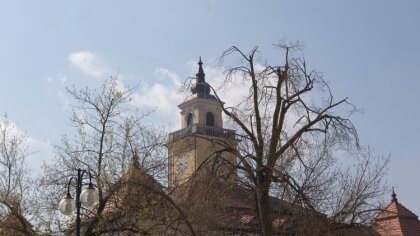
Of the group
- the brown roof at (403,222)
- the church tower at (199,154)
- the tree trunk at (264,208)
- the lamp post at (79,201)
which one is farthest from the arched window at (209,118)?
the tree trunk at (264,208)

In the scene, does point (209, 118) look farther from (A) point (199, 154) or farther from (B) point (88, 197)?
(B) point (88, 197)

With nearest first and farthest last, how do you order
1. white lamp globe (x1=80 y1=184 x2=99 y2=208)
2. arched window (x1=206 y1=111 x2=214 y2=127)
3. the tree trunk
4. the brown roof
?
the tree trunk, white lamp globe (x1=80 y1=184 x2=99 y2=208), the brown roof, arched window (x1=206 y1=111 x2=214 y2=127)

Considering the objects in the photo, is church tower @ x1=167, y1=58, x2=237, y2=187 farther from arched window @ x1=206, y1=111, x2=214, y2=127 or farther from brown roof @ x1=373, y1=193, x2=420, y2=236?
arched window @ x1=206, y1=111, x2=214, y2=127

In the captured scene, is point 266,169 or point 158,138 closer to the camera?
point 266,169

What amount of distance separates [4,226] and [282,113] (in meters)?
11.8

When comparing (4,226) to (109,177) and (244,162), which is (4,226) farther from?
(244,162)

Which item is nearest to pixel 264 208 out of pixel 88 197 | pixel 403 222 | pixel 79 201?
pixel 88 197

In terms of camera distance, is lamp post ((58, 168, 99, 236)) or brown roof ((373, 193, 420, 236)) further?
brown roof ((373, 193, 420, 236))

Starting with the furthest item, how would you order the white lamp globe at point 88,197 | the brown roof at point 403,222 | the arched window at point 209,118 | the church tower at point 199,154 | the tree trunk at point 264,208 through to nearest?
the arched window at point 209,118, the brown roof at point 403,222, the white lamp globe at point 88,197, the church tower at point 199,154, the tree trunk at point 264,208

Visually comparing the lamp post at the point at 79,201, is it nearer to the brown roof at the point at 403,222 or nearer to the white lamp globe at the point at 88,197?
the white lamp globe at the point at 88,197

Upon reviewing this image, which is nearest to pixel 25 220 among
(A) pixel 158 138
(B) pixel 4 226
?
(B) pixel 4 226

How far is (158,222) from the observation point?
20.2m

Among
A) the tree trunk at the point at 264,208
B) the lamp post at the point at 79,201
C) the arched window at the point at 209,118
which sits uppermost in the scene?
the arched window at the point at 209,118

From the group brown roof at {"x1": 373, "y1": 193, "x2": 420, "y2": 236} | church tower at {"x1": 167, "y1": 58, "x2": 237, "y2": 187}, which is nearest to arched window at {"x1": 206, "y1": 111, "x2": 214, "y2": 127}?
brown roof at {"x1": 373, "y1": 193, "x2": 420, "y2": 236}
